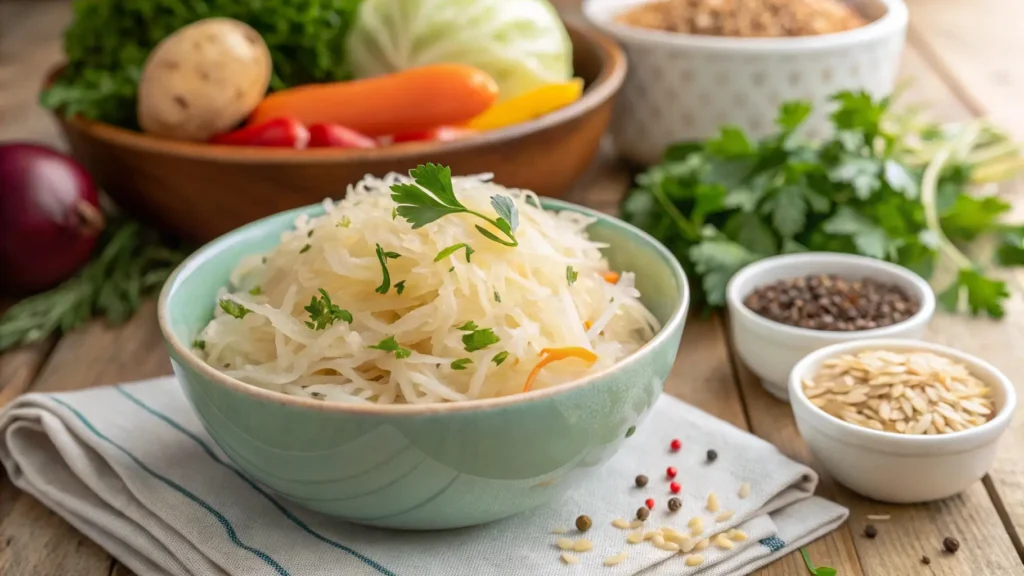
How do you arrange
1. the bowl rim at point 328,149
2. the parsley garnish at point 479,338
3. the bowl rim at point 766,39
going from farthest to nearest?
1. the bowl rim at point 766,39
2. the bowl rim at point 328,149
3. the parsley garnish at point 479,338

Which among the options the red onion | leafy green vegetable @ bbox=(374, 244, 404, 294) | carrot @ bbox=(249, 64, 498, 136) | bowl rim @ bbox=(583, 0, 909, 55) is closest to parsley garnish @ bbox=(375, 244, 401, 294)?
leafy green vegetable @ bbox=(374, 244, 404, 294)

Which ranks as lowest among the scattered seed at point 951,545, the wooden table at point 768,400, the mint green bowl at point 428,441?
the wooden table at point 768,400

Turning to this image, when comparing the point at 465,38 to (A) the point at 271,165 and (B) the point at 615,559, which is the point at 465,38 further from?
(B) the point at 615,559

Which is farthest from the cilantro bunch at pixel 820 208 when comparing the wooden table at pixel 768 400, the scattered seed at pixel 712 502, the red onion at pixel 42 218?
the red onion at pixel 42 218

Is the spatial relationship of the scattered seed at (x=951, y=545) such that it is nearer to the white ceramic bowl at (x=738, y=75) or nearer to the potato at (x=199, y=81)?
the white ceramic bowl at (x=738, y=75)

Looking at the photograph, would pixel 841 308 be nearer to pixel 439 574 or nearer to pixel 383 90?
pixel 439 574

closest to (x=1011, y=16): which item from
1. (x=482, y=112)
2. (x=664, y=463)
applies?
(x=482, y=112)

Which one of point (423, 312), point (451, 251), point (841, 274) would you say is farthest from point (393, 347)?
point (841, 274)
